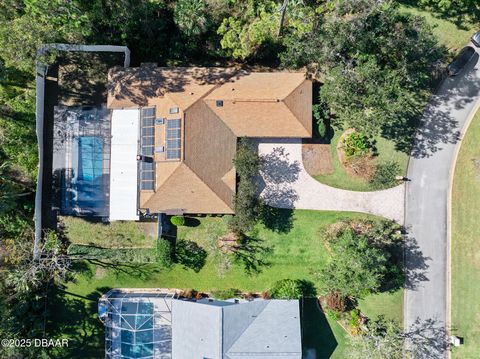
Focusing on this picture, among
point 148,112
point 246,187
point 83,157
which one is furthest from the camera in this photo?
point 83,157

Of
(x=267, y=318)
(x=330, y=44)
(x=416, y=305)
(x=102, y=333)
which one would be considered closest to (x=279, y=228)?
(x=267, y=318)

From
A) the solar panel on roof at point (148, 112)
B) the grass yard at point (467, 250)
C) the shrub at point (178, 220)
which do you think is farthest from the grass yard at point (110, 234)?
the grass yard at point (467, 250)

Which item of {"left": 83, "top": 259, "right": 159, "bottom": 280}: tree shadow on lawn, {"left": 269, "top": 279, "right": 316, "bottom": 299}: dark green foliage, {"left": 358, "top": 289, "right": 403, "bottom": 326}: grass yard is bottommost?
{"left": 358, "top": 289, "right": 403, "bottom": 326}: grass yard

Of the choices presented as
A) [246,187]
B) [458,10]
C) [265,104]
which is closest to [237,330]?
[246,187]

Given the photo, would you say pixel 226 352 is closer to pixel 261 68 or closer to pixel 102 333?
pixel 102 333

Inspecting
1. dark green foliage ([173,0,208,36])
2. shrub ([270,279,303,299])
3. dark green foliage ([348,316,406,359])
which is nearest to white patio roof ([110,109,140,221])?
dark green foliage ([173,0,208,36])

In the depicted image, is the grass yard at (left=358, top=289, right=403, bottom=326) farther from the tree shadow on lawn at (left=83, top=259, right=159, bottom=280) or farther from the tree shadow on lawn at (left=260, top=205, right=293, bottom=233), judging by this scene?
the tree shadow on lawn at (left=83, top=259, right=159, bottom=280)

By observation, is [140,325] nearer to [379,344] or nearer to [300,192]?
[300,192]
